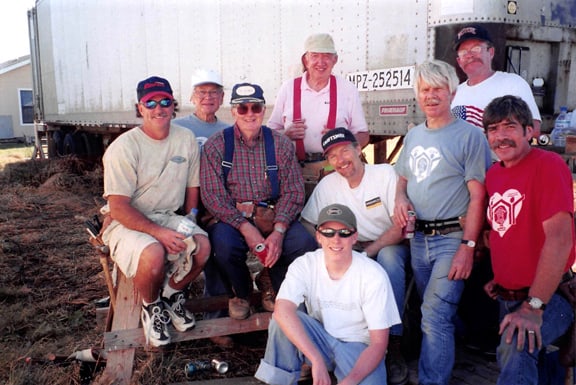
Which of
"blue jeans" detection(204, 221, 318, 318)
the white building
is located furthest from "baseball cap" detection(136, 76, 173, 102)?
the white building

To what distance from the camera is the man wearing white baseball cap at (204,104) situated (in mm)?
4262

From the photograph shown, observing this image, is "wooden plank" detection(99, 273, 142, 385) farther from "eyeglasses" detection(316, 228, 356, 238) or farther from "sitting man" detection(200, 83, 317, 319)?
"eyeglasses" detection(316, 228, 356, 238)

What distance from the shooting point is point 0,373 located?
360cm

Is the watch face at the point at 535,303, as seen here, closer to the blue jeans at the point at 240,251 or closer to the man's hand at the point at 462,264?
the man's hand at the point at 462,264

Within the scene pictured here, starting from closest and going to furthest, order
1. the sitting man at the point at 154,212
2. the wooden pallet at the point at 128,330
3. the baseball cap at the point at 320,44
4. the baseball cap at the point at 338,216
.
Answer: the baseball cap at the point at 338,216, the sitting man at the point at 154,212, the wooden pallet at the point at 128,330, the baseball cap at the point at 320,44

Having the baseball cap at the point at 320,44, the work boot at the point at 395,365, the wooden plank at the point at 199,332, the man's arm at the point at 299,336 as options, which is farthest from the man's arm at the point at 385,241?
the baseball cap at the point at 320,44

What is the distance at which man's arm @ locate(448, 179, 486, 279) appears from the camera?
2984mm

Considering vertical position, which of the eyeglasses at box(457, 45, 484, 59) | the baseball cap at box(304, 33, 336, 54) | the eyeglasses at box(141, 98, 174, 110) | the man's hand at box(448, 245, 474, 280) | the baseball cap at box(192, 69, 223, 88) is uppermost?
the baseball cap at box(304, 33, 336, 54)

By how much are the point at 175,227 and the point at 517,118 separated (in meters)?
2.11

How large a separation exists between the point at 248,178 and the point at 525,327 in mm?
1950

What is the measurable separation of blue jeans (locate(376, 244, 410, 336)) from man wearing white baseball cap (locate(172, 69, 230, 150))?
67.7 inches

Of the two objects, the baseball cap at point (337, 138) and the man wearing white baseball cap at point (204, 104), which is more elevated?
the man wearing white baseball cap at point (204, 104)

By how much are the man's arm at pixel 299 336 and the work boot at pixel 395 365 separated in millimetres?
Answer: 606

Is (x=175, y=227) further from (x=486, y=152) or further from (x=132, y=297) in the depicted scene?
(x=486, y=152)
